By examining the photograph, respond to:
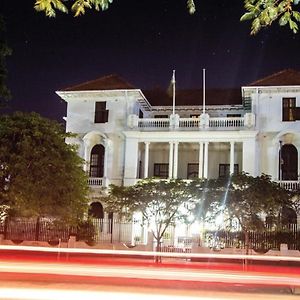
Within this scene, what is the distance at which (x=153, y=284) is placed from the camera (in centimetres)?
1430

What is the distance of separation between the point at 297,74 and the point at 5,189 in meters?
21.3

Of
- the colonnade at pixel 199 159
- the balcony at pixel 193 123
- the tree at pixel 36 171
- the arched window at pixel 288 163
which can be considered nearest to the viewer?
the tree at pixel 36 171

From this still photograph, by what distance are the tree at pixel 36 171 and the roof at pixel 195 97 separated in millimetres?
15821

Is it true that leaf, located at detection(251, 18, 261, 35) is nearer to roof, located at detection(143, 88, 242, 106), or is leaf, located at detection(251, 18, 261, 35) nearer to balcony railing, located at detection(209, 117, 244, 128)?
balcony railing, located at detection(209, 117, 244, 128)

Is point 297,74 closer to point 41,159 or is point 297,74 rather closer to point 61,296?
point 41,159

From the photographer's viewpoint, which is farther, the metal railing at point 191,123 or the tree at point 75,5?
the metal railing at point 191,123

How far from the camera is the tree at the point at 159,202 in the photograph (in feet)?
90.0

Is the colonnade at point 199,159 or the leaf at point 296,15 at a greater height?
the colonnade at point 199,159

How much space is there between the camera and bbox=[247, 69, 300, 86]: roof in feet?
116

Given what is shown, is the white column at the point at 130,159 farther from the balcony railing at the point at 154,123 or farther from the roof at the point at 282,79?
the roof at the point at 282,79

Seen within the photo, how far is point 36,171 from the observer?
25.5m

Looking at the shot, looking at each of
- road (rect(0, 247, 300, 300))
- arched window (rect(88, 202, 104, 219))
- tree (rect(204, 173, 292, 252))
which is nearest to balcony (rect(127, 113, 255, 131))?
arched window (rect(88, 202, 104, 219))

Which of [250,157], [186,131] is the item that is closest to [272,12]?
[250,157]

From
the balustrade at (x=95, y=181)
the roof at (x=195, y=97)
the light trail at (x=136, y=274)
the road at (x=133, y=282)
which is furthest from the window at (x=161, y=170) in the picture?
the light trail at (x=136, y=274)
